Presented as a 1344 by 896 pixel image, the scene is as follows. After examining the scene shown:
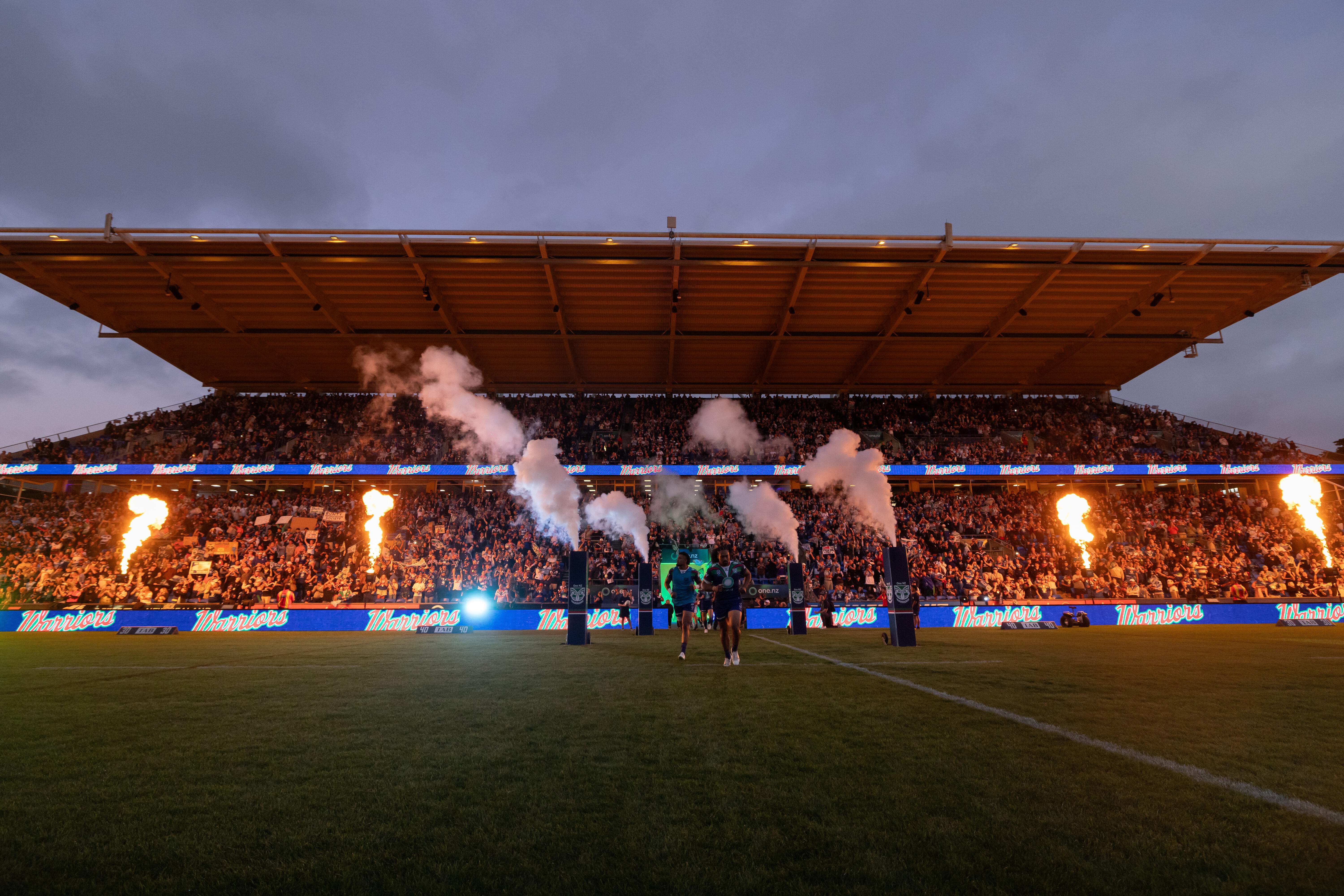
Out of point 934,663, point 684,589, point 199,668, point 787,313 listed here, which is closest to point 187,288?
point 199,668

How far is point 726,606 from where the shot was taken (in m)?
10.2

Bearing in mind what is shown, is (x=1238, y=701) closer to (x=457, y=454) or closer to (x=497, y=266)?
(x=497, y=266)

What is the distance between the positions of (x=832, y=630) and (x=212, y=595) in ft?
75.8

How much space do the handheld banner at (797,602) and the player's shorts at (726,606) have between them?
7.85 m

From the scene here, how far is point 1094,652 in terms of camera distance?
11.5 metres

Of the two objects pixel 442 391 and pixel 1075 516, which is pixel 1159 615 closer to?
pixel 1075 516

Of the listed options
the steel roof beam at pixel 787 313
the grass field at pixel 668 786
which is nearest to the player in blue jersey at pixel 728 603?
the grass field at pixel 668 786

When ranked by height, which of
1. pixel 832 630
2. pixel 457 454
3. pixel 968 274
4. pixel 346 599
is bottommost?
pixel 832 630

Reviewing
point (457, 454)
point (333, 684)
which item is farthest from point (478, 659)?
point (457, 454)

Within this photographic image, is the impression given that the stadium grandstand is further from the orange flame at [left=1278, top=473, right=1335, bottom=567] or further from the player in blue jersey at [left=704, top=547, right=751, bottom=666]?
the player in blue jersey at [left=704, top=547, right=751, bottom=666]

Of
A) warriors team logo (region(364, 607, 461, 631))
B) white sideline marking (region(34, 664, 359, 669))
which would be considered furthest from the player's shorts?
warriors team logo (region(364, 607, 461, 631))

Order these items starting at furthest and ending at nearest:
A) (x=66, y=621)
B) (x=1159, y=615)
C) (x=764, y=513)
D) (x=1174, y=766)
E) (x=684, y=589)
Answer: (x=764, y=513), (x=1159, y=615), (x=66, y=621), (x=684, y=589), (x=1174, y=766)

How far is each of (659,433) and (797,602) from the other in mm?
16029

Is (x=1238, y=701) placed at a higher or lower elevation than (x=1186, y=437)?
lower
